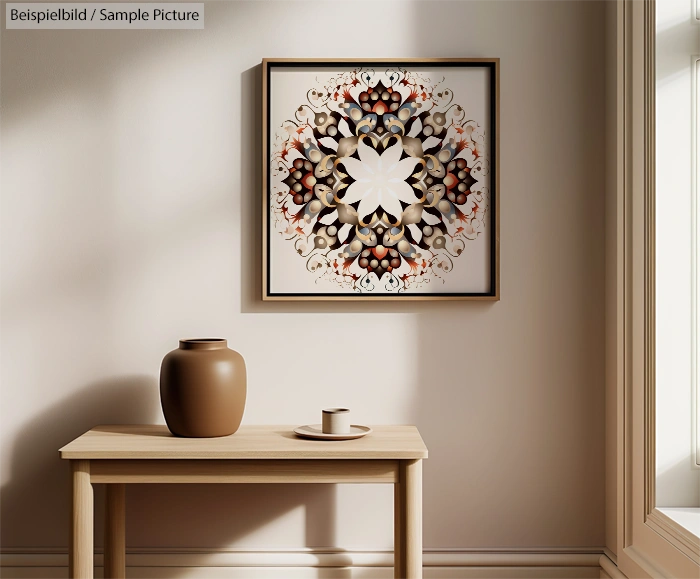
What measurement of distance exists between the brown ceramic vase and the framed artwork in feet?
1.09

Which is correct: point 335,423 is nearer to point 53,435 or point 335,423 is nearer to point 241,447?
point 241,447

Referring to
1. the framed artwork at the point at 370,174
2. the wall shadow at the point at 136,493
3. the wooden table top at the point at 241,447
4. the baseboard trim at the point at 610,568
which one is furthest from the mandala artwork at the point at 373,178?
the baseboard trim at the point at 610,568

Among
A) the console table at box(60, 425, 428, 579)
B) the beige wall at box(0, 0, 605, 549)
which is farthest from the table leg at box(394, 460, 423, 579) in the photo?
the beige wall at box(0, 0, 605, 549)

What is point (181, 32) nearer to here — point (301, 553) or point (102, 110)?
point (102, 110)

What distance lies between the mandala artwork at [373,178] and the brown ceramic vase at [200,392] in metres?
0.43

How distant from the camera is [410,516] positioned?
5.55ft

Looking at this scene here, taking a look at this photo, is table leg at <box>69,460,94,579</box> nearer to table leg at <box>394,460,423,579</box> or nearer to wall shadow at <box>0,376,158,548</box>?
wall shadow at <box>0,376,158,548</box>

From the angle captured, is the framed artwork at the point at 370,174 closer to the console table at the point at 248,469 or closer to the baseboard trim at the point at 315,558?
the console table at the point at 248,469

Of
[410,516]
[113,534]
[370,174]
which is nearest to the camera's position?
[410,516]

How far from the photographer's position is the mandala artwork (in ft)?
6.79

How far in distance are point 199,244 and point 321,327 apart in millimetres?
466

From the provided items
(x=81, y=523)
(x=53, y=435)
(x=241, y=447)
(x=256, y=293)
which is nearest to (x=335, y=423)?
(x=241, y=447)

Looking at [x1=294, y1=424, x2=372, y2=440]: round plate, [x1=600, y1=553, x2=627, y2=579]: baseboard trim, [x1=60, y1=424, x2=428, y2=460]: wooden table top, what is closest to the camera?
[x1=60, y1=424, x2=428, y2=460]: wooden table top

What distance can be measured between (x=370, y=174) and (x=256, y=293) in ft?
1.70
